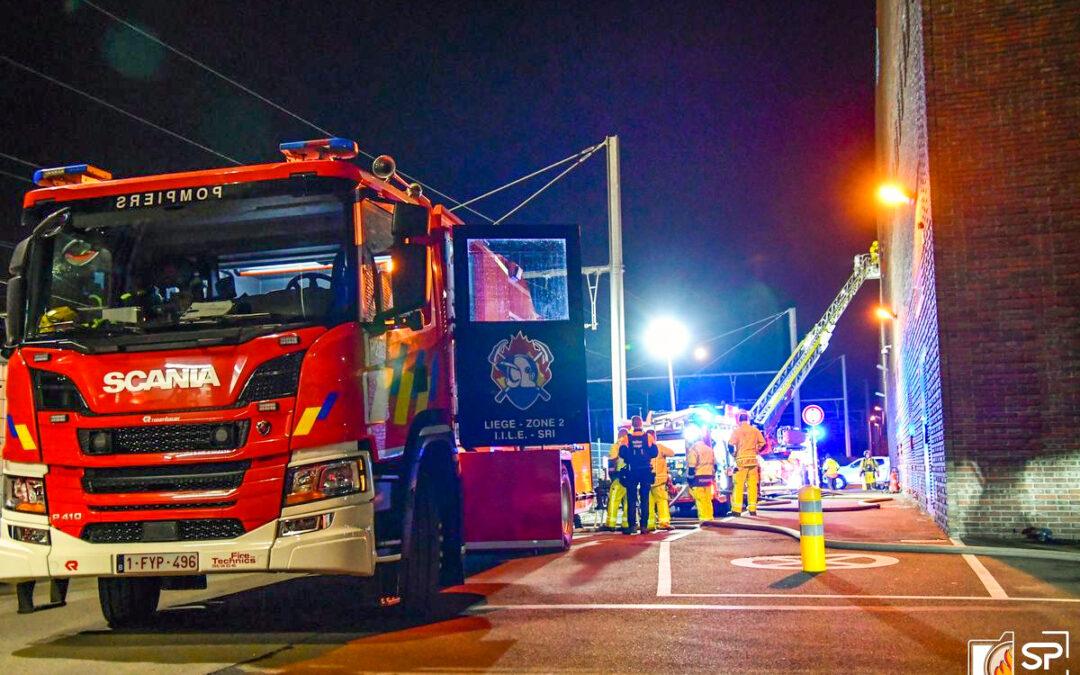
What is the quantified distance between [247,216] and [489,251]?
8.43ft

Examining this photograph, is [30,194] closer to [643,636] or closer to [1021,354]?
[643,636]

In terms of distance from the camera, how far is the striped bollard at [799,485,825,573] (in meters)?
9.21

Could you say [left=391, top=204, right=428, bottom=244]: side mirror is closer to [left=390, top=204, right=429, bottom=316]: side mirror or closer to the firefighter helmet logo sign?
[left=390, top=204, right=429, bottom=316]: side mirror

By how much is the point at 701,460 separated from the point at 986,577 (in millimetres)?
7994

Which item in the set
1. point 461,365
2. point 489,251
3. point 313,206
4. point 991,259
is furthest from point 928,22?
point 313,206

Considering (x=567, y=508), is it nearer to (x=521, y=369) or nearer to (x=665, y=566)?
(x=665, y=566)

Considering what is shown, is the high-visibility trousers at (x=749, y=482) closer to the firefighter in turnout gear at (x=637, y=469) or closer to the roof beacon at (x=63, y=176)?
the firefighter in turnout gear at (x=637, y=469)

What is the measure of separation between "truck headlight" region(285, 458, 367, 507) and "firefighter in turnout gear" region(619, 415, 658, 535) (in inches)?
355

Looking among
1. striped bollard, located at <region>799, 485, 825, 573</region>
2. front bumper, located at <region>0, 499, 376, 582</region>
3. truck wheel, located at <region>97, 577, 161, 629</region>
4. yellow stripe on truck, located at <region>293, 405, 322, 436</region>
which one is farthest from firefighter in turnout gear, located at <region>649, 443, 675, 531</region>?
yellow stripe on truck, located at <region>293, 405, 322, 436</region>

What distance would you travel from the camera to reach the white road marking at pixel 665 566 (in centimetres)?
854

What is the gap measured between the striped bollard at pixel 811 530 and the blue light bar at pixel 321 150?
203 inches

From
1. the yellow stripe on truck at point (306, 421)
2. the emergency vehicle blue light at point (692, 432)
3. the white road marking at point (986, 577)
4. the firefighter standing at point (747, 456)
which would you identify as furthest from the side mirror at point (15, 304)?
the emergency vehicle blue light at point (692, 432)

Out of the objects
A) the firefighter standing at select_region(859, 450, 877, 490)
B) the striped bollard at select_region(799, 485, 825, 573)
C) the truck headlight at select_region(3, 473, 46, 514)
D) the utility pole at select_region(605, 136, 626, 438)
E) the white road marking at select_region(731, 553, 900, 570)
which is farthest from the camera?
the firefighter standing at select_region(859, 450, 877, 490)

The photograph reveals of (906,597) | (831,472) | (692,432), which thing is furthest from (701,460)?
(831,472)
